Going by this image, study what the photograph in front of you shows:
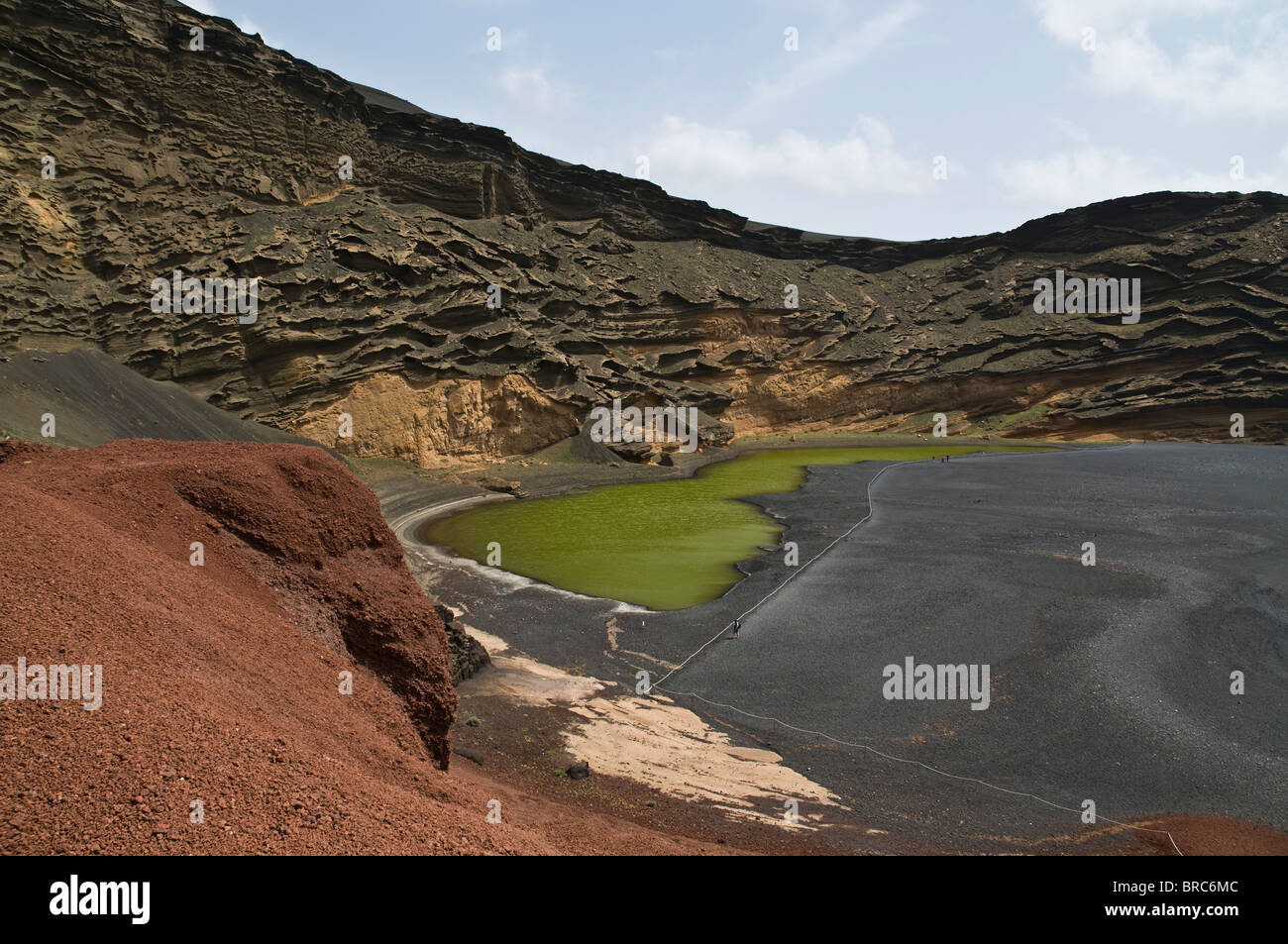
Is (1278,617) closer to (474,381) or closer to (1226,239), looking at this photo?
(474,381)

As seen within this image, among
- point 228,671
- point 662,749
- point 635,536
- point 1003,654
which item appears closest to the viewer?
point 228,671

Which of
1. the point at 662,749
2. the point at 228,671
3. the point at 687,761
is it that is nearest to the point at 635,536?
the point at 662,749

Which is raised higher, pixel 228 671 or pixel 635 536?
pixel 228 671

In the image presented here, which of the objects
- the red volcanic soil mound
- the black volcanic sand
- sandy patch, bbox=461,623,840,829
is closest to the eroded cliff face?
the black volcanic sand

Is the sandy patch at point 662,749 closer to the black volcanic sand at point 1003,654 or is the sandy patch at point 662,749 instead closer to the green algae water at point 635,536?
the black volcanic sand at point 1003,654

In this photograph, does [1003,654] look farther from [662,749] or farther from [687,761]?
[662,749]

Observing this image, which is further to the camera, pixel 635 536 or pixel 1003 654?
pixel 635 536

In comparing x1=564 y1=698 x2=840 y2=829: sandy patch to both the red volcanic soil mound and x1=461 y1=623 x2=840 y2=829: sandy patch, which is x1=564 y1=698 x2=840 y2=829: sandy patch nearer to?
x1=461 y1=623 x2=840 y2=829: sandy patch
